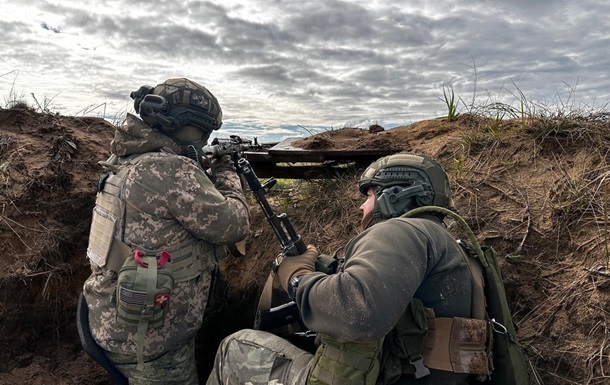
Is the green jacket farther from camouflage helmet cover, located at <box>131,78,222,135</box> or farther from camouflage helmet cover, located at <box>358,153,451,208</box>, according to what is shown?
camouflage helmet cover, located at <box>131,78,222,135</box>

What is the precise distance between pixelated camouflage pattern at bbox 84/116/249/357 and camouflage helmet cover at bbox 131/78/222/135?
112 millimetres

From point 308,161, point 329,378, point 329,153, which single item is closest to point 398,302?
point 329,378

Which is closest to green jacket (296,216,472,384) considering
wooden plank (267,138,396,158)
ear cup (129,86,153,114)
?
ear cup (129,86,153,114)

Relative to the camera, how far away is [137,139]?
10.6 feet

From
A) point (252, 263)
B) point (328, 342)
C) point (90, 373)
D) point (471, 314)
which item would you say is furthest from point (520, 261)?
point (90, 373)

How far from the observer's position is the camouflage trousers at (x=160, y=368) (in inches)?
128

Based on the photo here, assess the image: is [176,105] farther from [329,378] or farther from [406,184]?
[329,378]

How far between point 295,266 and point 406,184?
2.87 ft

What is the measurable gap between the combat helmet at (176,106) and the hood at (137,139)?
0.07 m

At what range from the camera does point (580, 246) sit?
3.22 metres

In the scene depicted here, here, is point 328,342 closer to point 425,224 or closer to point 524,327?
point 425,224

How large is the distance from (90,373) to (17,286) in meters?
1.12

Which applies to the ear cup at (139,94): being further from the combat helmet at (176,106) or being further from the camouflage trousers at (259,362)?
the camouflage trousers at (259,362)

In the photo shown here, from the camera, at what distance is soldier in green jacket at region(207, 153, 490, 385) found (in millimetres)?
2012
